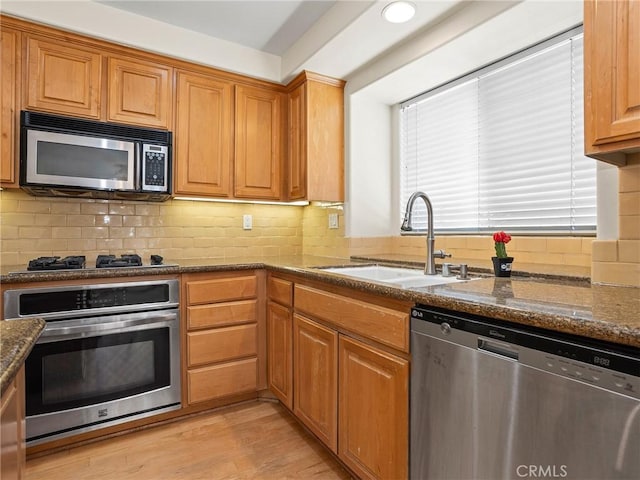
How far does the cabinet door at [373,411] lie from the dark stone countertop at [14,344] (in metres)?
1.08

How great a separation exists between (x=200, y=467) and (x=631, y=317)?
6.01 ft

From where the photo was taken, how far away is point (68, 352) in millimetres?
1895

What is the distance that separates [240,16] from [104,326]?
6.55 ft

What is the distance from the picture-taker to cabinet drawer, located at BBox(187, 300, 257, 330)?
87.4 inches

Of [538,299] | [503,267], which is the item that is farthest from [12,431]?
[503,267]

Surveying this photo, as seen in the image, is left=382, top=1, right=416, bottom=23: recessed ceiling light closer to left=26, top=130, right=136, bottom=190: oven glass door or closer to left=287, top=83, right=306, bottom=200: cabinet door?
left=287, top=83, right=306, bottom=200: cabinet door

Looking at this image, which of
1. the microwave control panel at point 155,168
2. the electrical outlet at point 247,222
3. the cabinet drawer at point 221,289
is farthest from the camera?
the electrical outlet at point 247,222

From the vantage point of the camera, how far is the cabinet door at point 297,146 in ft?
8.78

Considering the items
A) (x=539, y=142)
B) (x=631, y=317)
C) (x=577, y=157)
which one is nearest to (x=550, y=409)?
(x=631, y=317)

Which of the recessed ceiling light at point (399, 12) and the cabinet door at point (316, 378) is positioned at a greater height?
the recessed ceiling light at point (399, 12)

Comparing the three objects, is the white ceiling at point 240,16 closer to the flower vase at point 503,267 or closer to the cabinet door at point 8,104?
the cabinet door at point 8,104

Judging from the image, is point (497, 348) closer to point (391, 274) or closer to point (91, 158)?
point (391, 274)

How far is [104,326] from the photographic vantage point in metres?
1.97

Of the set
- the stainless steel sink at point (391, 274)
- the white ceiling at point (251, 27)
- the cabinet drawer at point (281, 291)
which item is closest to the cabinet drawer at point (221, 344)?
the cabinet drawer at point (281, 291)
